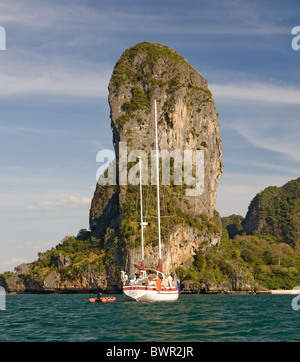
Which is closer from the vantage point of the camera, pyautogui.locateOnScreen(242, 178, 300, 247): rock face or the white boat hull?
the white boat hull

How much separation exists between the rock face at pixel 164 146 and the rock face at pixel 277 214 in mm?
61357

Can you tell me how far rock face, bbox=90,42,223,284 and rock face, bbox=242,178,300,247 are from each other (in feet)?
201

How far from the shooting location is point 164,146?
114438 millimetres

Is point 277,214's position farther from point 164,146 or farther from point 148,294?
point 148,294

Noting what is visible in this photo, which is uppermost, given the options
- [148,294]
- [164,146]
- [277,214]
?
[164,146]

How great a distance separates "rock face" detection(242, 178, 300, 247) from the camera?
17338 centimetres

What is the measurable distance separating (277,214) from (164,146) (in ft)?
277

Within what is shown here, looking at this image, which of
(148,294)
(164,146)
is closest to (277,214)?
(164,146)

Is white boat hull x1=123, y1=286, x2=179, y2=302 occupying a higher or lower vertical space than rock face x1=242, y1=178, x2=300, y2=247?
lower
